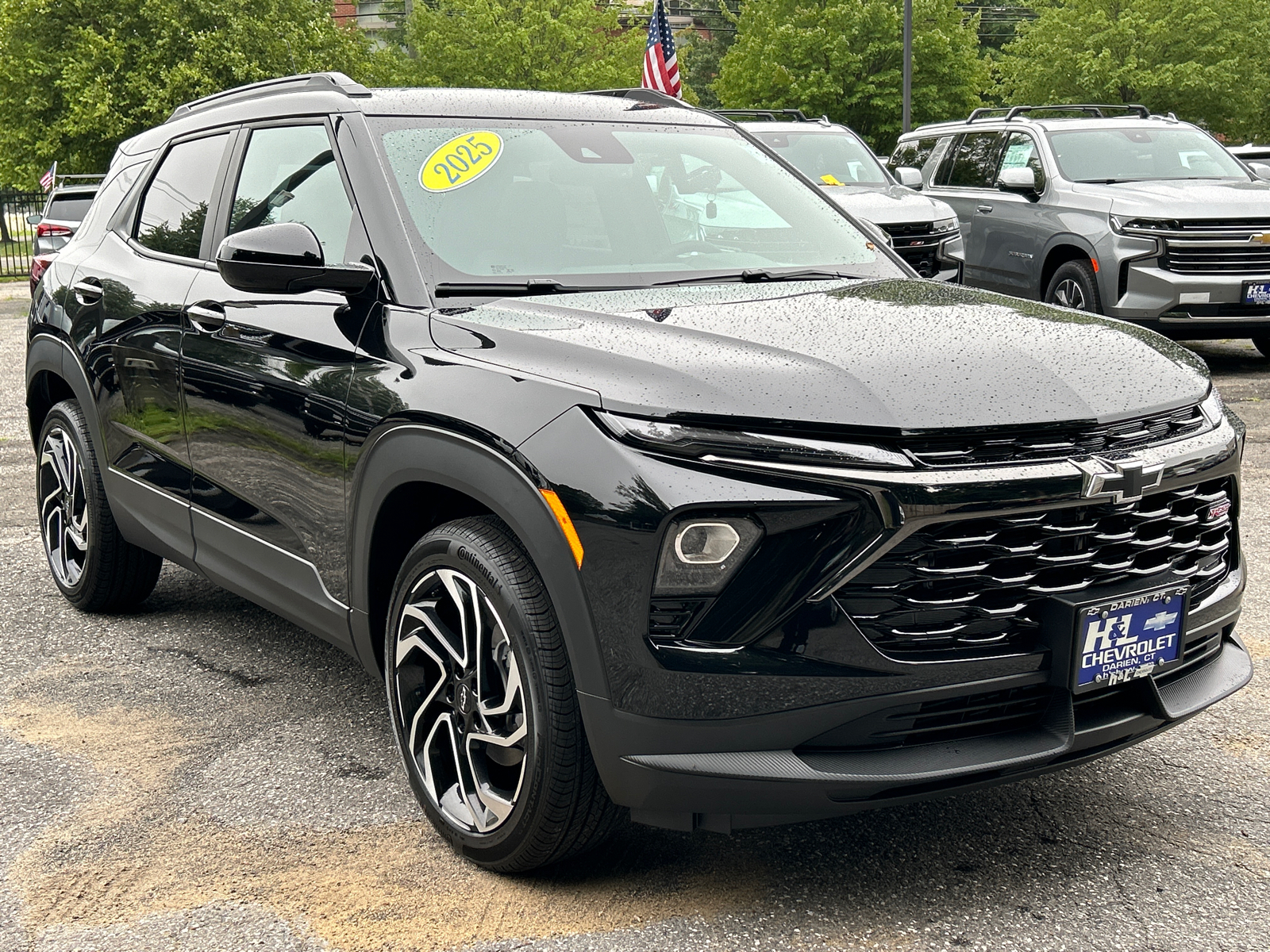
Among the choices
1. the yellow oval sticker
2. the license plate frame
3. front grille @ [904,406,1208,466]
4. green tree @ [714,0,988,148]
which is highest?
the yellow oval sticker

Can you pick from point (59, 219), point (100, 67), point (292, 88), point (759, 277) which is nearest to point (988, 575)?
point (759, 277)

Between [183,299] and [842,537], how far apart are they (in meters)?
2.52

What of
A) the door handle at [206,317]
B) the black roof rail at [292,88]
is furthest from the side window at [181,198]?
the door handle at [206,317]

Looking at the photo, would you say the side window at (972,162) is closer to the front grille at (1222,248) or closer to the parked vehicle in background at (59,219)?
the front grille at (1222,248)

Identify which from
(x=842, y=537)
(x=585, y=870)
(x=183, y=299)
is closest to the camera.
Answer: (x=842, y=537)

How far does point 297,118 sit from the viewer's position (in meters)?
3.91

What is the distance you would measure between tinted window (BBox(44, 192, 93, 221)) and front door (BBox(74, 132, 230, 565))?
962 centimetres

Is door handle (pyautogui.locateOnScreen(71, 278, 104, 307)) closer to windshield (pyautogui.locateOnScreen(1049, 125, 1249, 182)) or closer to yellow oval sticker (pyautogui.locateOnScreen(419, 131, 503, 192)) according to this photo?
yellow oval sticker (pyautogui.locateOnScreen(419, 131, 503, 192))

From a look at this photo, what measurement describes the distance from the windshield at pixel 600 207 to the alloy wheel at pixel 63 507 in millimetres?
2198

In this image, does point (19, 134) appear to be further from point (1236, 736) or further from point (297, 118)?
point (1236, 736)

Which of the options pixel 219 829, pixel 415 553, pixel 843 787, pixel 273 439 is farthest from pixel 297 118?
pixel 843 787

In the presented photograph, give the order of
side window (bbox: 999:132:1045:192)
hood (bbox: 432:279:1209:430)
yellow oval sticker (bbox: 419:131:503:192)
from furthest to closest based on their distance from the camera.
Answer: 1. side window (bbox: 999:132:1045:192)
2. yellow oval sticker (bbox: 419:131:503:192)
3. hood (bbox: 432:279:1209:430)

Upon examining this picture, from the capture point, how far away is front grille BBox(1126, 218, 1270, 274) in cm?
975

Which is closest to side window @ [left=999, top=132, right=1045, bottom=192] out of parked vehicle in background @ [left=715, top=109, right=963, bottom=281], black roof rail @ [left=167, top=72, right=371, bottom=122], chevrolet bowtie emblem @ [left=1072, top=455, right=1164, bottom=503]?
parked vehicle in background @ [left=715, top=109, right=963, bottom=281]
